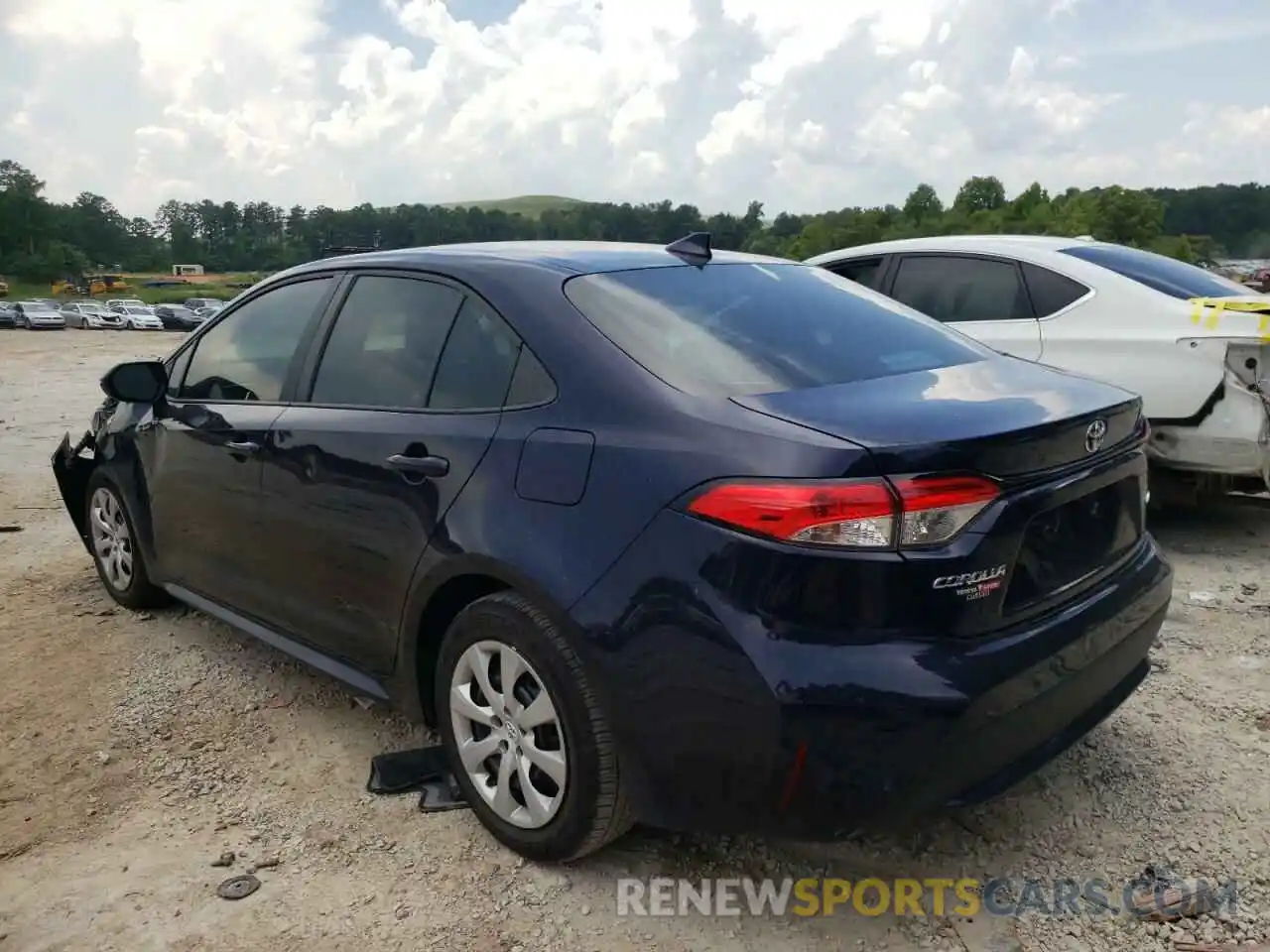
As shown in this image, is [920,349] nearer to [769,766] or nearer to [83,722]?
[769,766]

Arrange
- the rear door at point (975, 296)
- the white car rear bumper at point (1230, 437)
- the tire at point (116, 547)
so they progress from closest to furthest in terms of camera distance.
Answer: the tire at point (116, 547)
the white car rear bumper at point (1230, 437)
the rear door at point (975, 296)

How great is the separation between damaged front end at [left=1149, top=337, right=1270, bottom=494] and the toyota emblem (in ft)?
9.78

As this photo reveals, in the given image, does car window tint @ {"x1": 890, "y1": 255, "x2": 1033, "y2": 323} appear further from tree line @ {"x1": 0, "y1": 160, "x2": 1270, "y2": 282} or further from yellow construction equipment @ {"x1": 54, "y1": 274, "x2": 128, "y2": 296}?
yellow construction equipment @ {"x1": 54, "y1": 274, "x2": 128, "y2": 296}

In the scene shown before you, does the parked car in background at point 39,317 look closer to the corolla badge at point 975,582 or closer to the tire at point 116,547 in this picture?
the tire at point 116,547

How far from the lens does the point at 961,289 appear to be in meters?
6.07

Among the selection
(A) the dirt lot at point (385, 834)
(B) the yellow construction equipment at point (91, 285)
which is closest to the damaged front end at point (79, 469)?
(A) the dirt lot at point (385, 834)

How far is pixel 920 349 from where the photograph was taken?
2975 mm

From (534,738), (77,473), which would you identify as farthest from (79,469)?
(534,738)

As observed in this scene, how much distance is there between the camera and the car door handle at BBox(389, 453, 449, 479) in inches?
109

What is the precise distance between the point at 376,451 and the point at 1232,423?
13.6 feet

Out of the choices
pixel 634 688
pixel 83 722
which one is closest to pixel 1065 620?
pixel 634 688

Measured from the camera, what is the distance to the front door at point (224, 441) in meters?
3.56

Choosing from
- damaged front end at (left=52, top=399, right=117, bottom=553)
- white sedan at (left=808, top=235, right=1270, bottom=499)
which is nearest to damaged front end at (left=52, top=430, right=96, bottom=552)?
damaged front end at (left=52, top=399, right=117, bottom=553)

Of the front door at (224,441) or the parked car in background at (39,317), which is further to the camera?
the parked car in background at (39,317)
